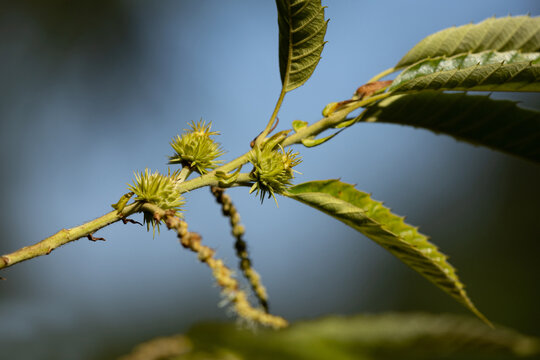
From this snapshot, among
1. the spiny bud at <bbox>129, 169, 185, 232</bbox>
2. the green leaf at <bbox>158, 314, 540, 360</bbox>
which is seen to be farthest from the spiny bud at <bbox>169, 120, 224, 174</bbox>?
the green leaf at <bbox>158, 314, 540, 360</bbox>

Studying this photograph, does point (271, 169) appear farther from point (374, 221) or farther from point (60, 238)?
point (60, 238)

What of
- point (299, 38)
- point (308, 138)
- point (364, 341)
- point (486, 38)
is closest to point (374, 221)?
point (308, 138)

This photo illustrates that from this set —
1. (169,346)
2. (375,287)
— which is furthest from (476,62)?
(375,287)

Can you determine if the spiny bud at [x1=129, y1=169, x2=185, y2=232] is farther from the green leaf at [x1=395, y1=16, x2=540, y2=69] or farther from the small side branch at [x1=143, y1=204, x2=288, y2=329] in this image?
the green leaf at [x1=395, y1=16, x2=540, y2=69]

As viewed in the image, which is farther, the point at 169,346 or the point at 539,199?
the point at 539,199

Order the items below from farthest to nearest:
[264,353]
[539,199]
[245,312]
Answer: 1. [539,199]
2. [245,312]
3. [264,353]

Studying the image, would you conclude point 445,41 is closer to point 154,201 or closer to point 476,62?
point 476,62
